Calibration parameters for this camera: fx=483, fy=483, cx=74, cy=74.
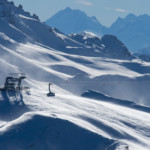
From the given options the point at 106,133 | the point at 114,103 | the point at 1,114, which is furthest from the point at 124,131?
the point at 114,103

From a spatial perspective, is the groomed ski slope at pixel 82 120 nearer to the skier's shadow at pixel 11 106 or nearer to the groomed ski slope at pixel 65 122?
the groomed ski slope at pixel 65 122

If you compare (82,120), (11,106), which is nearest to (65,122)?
(82,120)

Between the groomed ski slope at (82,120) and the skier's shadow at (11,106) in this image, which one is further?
the skier's shadow at (11,106)

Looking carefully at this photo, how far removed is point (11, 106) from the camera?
82000mm

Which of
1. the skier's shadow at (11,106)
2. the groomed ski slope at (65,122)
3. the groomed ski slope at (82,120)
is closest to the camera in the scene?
the groomed ski slope at (65,122)

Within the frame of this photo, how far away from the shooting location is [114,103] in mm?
110812

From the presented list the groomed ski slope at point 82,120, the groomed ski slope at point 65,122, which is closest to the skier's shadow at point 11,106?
the groomed ski slope at point 65,122

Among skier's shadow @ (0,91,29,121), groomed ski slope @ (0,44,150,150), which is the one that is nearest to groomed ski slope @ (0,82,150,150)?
groomed ski slope @ (0,44,150,150)

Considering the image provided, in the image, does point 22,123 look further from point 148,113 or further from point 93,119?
point 148,113

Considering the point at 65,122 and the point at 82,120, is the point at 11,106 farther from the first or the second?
the point at 82,120

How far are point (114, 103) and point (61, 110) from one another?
29.7 meters

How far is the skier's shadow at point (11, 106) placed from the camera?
79812 millimetres

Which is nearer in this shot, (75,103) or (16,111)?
(16,111)

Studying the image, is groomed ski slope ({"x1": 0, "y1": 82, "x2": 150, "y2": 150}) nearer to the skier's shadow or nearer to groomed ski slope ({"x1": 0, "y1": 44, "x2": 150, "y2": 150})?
groomed ski slope ({"x1": 0, "y1": 44, "x2": 150, "y2": 150})
